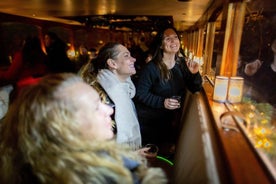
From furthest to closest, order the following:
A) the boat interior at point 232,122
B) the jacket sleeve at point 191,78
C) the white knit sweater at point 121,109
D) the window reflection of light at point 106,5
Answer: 1. the window reflection of light at point 106,5
2. the jacket sleeve at point 191,78
3. the white knit sweater at point 121,109
4. the boat interior at point 232,122

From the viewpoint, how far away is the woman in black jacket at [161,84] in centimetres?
202

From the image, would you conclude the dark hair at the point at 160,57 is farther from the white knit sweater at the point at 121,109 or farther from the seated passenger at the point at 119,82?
the white knit sweater at the point at 121,109

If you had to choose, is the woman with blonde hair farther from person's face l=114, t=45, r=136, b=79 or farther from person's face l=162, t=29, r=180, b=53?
person's face l=162, t=29, r=180, b=53

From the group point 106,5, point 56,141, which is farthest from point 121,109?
point 106,5

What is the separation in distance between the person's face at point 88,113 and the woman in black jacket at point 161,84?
1109 millimetres

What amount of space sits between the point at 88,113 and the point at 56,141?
0.15 metres

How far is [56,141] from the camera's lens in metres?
0.73

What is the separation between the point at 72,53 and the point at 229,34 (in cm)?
945

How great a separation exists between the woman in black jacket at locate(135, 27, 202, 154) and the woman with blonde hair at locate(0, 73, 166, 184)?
3.89 ft

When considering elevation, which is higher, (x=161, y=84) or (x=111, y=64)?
(x=111, y=64)

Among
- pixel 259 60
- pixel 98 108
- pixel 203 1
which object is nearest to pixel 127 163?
pixel 98 108

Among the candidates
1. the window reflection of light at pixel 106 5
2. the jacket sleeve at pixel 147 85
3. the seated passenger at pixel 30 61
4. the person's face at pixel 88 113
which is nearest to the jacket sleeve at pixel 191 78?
the jacket sleeve at pixel 147 85

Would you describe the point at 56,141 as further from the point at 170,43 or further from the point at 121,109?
the point at 170,43

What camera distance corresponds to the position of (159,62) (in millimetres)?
2061
